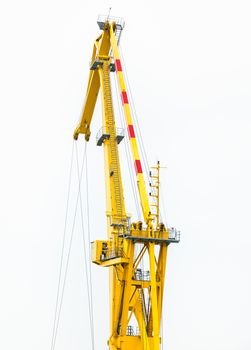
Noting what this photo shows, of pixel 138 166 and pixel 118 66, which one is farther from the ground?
pixel 118 66

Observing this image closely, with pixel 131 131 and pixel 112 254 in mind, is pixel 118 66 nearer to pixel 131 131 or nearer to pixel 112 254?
pixel 131 131

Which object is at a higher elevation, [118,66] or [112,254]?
[118,66]

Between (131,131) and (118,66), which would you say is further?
(118,66)

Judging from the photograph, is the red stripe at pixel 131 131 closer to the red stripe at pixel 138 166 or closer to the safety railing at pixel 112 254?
the red stripe at pixel 138 166

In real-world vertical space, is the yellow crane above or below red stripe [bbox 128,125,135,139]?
below

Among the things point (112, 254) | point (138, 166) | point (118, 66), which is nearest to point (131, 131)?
point (138, 166)

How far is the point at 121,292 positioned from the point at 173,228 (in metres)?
4.48

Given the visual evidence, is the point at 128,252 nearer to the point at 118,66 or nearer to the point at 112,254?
the point at 112,254

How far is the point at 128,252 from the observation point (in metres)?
41.7

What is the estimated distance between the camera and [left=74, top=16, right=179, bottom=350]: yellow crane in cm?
4138

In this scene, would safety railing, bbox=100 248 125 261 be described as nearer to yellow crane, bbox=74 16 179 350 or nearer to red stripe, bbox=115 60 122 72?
yellow crane, bbox=74 16 179 350

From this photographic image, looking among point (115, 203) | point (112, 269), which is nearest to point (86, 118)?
point (115, 203)

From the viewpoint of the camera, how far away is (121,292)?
140 feet

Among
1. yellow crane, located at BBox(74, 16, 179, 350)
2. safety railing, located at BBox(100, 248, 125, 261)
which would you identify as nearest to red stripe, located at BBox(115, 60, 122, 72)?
yellow crane, located at BBox(74, 16, 179, 350)
